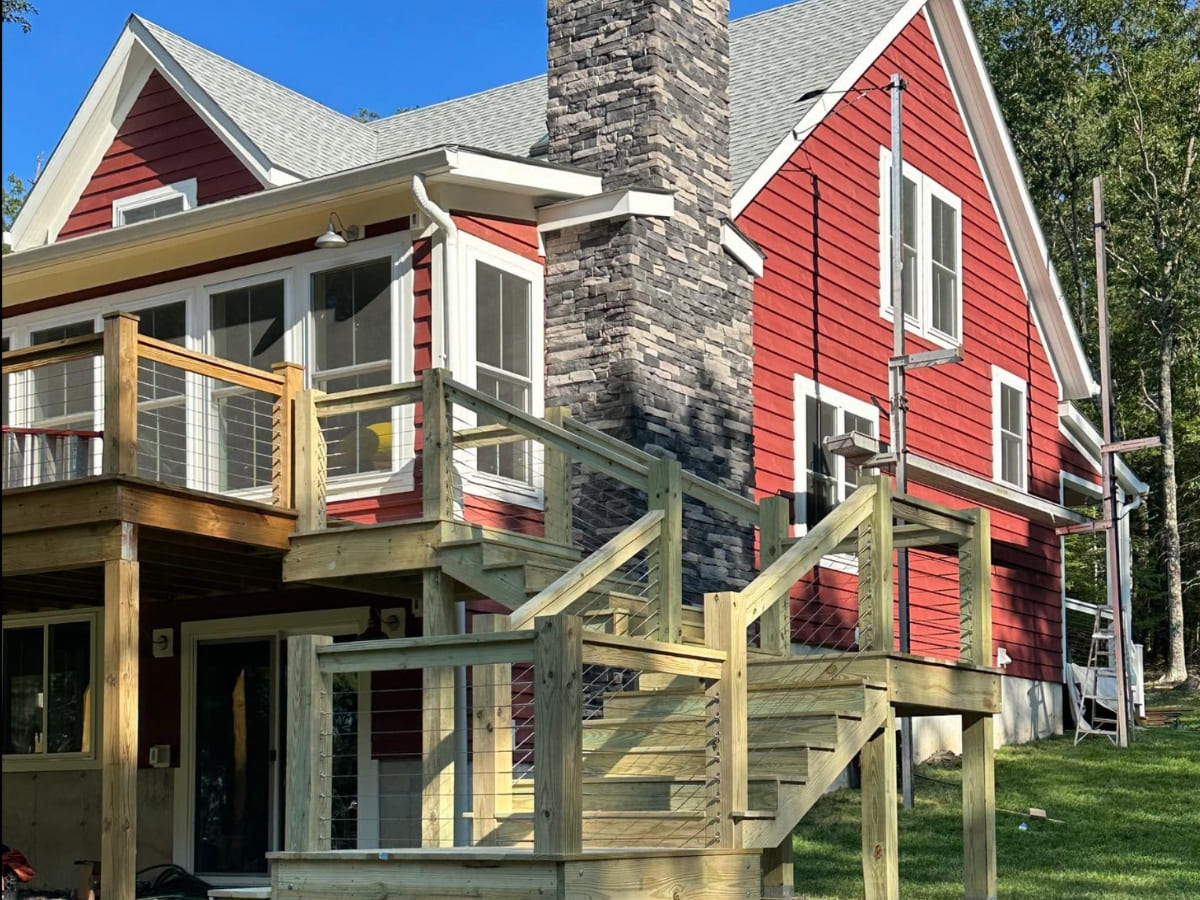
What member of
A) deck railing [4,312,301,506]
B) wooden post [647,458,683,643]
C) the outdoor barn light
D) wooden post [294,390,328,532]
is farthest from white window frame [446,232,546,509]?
wooden post [647,458,683,643]

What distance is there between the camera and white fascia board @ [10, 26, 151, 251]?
16.5 m

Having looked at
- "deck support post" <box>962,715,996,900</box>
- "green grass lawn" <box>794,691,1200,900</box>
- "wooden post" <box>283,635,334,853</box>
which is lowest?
"green grass lawn" <box>794,691,1200,900</box>

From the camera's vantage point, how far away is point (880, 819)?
9.45 m

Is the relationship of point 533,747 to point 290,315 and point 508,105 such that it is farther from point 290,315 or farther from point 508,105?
point 508,105

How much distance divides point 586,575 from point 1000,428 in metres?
11.6

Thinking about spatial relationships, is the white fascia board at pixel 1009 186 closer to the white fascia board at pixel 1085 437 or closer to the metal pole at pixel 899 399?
the white fascia board at pixel 1085 437

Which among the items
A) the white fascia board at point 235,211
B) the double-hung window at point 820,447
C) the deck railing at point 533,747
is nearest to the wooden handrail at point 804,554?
the deck railing at point 533,747

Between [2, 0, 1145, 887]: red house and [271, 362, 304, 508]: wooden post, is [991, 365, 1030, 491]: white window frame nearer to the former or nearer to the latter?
[2, 0, 1145, 887]: red house

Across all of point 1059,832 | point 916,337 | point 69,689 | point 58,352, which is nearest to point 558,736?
point 58,352

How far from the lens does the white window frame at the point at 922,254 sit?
1750cm

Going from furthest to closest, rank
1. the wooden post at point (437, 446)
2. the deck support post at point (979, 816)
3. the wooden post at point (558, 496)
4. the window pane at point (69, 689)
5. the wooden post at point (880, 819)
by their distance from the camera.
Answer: the window pane at point (69, 689), the wooden post at point (558, 496), the wooden post at point (437, 446), the deck support post at point (979, 816), the wooden post at point (880, 819)

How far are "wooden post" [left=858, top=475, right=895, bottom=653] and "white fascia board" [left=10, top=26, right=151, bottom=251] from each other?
985 cm

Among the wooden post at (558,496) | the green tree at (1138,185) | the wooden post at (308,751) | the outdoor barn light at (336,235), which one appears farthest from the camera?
the green tree at (1138,185)

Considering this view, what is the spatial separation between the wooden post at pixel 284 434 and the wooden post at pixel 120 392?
1.21 metres
